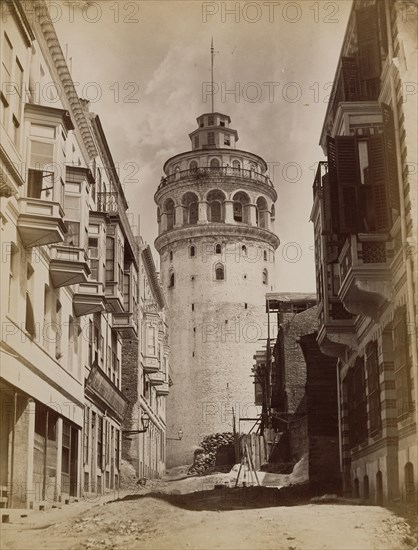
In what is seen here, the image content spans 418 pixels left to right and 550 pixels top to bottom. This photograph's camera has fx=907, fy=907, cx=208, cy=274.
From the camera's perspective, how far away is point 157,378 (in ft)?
147

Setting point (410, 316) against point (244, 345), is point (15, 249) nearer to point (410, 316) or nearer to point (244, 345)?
point (410, 316)

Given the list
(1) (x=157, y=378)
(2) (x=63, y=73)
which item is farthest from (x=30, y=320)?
(1) (x=157, y=378)

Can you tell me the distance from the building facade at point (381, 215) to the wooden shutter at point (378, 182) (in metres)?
0.02

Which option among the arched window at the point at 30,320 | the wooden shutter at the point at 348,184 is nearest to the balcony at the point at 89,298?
the arched window at the point at 30,320

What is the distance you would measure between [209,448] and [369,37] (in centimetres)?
3542

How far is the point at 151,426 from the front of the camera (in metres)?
45.2

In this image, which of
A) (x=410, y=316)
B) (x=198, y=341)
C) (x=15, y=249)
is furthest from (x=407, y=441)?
(x=198, y=341)

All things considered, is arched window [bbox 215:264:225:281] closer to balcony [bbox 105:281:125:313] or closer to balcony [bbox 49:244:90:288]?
balcony [bbox 105:281:125:313]

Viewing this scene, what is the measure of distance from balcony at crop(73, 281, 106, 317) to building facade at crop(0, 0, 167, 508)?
0.04m

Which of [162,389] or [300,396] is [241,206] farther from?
[162,389]

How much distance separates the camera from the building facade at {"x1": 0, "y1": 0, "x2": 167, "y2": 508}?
1920cm

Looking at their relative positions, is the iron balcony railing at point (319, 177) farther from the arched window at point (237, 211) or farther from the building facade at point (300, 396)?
the building facade at point (300, 396)

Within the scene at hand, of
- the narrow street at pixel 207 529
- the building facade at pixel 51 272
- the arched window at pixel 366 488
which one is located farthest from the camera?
the arched window at pixel 366 488

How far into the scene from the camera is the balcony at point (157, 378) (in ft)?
145
